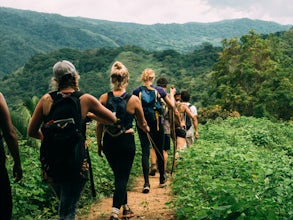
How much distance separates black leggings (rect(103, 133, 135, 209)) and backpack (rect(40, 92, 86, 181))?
1363 mm

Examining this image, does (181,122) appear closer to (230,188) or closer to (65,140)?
(230,188)

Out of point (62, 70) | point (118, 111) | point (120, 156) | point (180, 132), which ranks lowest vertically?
point (180, 132)

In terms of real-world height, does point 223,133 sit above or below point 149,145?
below

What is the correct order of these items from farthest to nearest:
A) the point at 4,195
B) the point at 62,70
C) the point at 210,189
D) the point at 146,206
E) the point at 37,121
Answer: the point at 146,206 → the point at 210,189 → the point at 37,121 → the point at 62,70 → the point at 4,195

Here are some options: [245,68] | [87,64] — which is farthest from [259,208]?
[87,64]

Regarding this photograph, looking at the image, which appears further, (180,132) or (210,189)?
(180,132)

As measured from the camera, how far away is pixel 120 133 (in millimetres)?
5086

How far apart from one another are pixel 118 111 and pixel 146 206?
1.65 meters

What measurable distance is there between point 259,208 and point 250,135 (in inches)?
544

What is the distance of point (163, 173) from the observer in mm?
7492

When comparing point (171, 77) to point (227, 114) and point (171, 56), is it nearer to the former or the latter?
point (171, 56)

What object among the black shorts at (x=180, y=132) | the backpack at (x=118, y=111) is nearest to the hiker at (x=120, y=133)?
the backpack at (x=118, y=111)

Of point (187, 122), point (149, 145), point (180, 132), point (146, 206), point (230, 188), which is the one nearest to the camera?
point (230, 188)

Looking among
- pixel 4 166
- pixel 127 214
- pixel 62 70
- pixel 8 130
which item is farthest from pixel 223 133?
pixel 4 166
